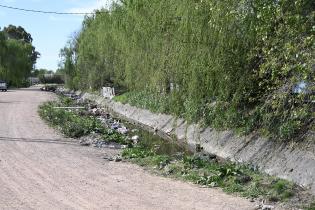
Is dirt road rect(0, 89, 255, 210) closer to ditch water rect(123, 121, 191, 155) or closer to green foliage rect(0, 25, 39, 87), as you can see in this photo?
ditch water rect(123, 121, 191, 155)

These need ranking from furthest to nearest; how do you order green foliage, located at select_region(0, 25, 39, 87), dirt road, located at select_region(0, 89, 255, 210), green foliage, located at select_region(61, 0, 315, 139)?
1. green foliage, located at select_region(0, 25, 39, 87)
2. green foliage, located at select_region(61, 0, 315, 139)
3. dirt road, located at select_region(0, 89, 255, 210)

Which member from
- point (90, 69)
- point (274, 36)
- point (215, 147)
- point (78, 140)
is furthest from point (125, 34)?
point (90, 69)

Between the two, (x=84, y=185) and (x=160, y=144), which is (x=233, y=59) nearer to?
(x=84, y=185)

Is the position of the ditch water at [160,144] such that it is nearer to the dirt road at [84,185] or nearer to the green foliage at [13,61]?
the dirt road at [84,185]

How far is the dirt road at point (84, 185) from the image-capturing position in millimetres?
9523

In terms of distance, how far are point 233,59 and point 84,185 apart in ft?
17.7

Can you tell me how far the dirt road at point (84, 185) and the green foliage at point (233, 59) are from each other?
272cm

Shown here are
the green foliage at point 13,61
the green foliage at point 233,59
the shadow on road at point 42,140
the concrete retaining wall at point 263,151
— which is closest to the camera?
the green foliage at point 233,59

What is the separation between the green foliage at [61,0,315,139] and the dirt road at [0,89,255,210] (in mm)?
2717

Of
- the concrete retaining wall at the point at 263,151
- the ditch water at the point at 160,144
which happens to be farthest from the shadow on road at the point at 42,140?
the concrete retaining wall at the point at 263,151

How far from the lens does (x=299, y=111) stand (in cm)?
966

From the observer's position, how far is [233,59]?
1359 cm

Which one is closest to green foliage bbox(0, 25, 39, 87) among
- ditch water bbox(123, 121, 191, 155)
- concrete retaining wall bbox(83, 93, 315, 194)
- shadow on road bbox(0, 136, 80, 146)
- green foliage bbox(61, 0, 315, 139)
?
ditch water bbox(123, 121, 191, 155)

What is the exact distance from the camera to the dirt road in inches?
375
